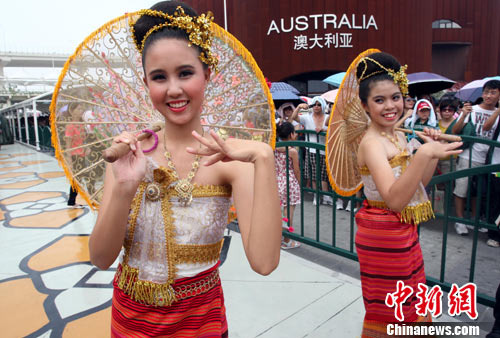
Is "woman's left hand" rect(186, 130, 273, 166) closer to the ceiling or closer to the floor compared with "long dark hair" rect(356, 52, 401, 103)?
closer to the floor

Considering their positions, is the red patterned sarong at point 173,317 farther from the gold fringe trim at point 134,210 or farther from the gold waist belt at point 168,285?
Result: the gold fringe trim at point 134,210

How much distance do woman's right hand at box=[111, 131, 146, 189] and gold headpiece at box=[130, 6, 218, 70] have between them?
375 millimetres

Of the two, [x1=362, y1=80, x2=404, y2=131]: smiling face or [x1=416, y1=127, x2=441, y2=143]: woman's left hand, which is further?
[x1=362, y1=80, x2=404, y2=131]: smiling face

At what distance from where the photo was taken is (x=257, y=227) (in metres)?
1.05

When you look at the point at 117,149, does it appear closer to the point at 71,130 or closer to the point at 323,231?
the point at 71,130

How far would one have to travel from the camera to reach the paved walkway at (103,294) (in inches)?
102

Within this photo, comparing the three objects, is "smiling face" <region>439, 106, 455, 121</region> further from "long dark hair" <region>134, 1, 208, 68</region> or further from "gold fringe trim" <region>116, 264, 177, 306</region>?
"gold fringe trim" <region>116, 264, 177, 306</region>

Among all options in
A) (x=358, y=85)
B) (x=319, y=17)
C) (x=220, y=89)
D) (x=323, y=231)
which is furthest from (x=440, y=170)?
(x=319, y=17)

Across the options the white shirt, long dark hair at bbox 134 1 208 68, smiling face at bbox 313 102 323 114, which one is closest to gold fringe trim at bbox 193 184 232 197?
long dark hair at bbox 134 1 208 68

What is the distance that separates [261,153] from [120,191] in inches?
16.3

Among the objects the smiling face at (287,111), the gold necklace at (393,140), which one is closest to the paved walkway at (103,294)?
the gold necklace at (393,140)

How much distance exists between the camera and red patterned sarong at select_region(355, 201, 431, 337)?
1930 millimetres

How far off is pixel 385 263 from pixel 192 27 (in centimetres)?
156

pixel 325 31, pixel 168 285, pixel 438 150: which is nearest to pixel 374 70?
pixel 438 150
